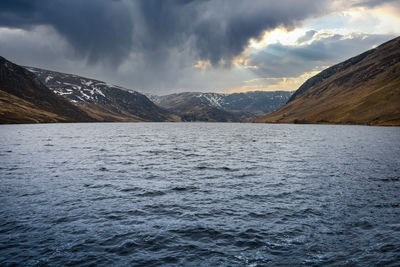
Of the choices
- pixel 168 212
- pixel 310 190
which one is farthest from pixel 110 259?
pixel 310 190

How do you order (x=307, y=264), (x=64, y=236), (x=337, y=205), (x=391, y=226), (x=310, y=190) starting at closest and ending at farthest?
1. (x=307, y=264)
2. (x=64, y=236)
3. (x=391, y=226)
4. (x=337, y=205)
5. (x=310, y=190)

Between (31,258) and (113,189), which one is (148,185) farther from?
(31,258)

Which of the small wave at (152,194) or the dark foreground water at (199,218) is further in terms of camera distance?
the small wave at (152,194)

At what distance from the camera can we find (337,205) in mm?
21719

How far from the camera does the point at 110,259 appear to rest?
13.1m

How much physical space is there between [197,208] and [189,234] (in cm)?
490

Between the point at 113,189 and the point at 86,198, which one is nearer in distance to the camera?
the point at 86,198

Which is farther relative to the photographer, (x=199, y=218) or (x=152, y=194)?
(x=152, y=194)

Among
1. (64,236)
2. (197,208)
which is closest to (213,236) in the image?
(197,208)

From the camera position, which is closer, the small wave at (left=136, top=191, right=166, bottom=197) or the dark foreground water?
the dark foreground water

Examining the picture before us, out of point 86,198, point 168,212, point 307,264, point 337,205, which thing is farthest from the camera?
point 86,198

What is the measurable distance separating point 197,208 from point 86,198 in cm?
1041

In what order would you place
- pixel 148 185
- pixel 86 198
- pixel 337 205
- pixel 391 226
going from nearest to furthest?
1. pixel 391 226
2. pixel 337 205
3. pixel 86 198
4. pixel 148 185

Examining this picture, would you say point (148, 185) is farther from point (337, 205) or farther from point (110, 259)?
point (337, 205)
